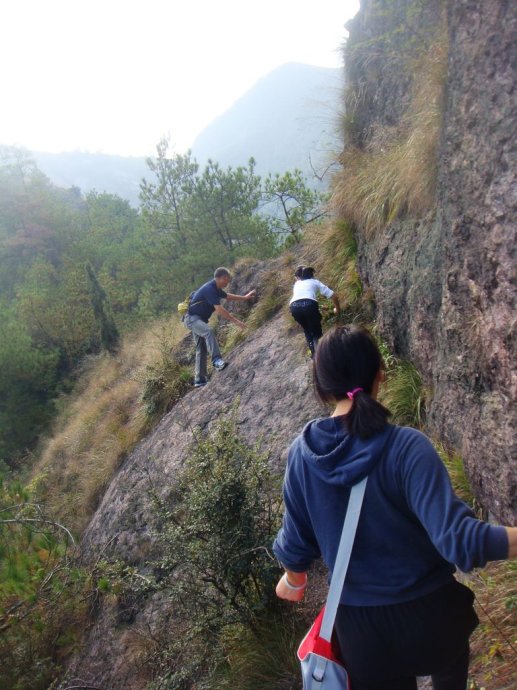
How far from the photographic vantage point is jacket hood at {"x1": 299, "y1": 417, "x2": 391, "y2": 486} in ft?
5.39

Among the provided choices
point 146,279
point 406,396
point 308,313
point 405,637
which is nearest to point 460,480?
point 406,396

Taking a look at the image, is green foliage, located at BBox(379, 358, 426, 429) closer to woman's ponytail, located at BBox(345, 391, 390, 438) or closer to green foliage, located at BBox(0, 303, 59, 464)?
woman's ponytail, located at BBox(345, 391, 390, 438)

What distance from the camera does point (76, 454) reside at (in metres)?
13.5

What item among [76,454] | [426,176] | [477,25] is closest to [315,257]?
[426,176]

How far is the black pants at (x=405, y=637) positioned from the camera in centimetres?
167

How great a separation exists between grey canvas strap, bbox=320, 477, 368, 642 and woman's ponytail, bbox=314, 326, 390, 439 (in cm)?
20

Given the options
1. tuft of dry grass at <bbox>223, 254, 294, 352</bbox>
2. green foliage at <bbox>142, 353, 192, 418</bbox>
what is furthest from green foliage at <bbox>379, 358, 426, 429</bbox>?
green foliage at <bbox>142, 353, 192, 418</bbox>

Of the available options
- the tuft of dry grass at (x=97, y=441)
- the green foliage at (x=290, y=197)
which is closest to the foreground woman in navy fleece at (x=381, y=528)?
the tuft of dry grass at (x=97, y=441)

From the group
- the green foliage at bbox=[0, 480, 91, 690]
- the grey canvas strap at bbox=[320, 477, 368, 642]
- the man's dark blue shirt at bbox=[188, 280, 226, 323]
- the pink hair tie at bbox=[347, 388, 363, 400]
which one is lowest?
the green foliage at bbox=[0, 480, 91, 690]

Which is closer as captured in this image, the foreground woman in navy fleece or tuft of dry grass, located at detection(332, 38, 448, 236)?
the foreground woman in navy fleece

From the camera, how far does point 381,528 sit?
167cm

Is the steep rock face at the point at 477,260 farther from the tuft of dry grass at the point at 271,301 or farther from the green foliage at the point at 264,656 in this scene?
the tuft of dry grass at the point at 271,301

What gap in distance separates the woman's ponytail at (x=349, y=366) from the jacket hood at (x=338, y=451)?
55 millimetres

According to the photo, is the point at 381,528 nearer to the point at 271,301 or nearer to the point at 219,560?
the point at 219,560
